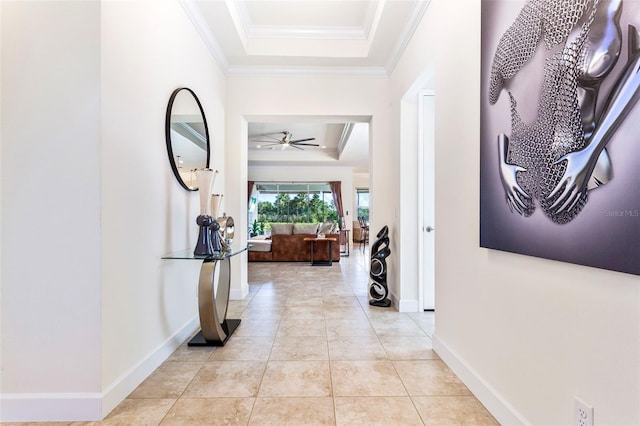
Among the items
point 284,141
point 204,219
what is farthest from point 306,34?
point 284,141

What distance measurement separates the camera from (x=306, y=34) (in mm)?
3422

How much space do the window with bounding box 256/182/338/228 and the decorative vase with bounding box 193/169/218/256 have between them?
8.78m

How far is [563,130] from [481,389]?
138 centimetres

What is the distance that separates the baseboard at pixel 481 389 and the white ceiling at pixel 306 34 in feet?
8.72

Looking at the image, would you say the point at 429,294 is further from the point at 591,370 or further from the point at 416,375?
the point at 591,370

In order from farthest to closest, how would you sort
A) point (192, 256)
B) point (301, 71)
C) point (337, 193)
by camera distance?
1. point (337, 193)
2. point (301, 71)
3. point (192, 256)

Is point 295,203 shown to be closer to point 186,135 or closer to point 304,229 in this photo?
point 304,229

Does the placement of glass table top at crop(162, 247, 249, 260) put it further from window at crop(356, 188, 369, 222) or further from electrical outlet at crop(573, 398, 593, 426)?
window at crop(356, 188, 369, 222)

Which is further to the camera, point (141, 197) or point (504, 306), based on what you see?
point (141, 197)

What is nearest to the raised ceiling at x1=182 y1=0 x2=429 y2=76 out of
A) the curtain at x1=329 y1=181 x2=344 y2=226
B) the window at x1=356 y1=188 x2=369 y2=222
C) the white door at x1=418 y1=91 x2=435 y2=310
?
the white door at x1=418 y1=91 x2=435 y2=310

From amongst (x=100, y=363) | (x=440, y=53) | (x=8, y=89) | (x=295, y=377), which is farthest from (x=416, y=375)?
(x=8, y=89)

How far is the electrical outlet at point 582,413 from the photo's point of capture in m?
1.06

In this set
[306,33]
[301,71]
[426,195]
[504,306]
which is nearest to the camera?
[504,306]

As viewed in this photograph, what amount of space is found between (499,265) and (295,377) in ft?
4.50
